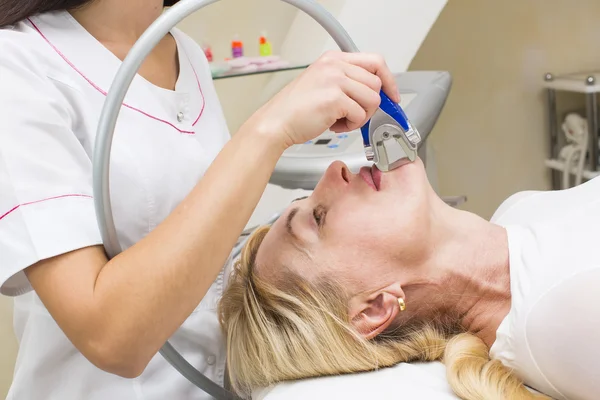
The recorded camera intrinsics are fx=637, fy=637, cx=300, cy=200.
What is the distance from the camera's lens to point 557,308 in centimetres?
97

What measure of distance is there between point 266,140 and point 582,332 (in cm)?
53

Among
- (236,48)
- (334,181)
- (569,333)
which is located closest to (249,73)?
(236,48)

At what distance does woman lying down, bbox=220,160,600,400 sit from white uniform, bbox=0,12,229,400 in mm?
130

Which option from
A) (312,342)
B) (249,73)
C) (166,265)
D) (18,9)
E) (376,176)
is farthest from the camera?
(249,73)

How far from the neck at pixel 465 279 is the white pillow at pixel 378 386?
0.12m

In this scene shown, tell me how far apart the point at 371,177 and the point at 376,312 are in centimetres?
26

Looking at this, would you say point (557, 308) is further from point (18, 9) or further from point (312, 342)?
point (18, 9)

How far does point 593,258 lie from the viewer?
0.97 metres

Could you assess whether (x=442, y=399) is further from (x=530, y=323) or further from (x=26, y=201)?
(x=26, y=201)

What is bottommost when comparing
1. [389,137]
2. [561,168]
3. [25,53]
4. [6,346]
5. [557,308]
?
[561,168]

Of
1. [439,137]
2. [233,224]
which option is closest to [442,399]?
[233,224]

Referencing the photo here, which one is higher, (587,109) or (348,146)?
(348,146)

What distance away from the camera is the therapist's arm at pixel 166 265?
80 cm

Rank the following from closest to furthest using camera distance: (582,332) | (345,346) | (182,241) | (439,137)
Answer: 1. (182,241)
2. (582,332)
3. (345,346)
4. (439,137)
